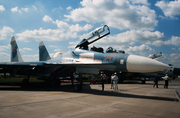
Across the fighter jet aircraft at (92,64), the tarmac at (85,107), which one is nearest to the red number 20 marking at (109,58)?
the fighter jet aircraft at (92,64)

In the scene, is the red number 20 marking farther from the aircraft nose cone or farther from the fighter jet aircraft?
the aircraft nose cone

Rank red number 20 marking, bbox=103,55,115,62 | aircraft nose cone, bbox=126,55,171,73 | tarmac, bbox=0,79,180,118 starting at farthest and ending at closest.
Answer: red number 20 marking, bbox=103,55,115,62
aircraft nose cone, bbox=126,55,171,73
tarmac, bbox=0,79,180,118

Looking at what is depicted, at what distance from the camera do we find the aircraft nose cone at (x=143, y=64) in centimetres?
675

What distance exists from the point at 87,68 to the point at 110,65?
1619 millimetres

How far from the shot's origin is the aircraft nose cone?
6.75m

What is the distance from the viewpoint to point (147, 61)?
7.02 meters

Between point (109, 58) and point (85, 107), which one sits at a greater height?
point (109, 58)

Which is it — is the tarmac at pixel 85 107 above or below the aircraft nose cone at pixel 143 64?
below

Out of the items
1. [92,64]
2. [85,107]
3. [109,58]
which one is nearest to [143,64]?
[109,58]

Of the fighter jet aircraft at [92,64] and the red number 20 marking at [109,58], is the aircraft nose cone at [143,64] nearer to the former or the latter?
the fighter jet aircraft at [92,64]

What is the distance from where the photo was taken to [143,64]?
7.05 meters

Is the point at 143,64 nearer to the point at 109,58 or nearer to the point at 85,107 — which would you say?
the point at 109,58

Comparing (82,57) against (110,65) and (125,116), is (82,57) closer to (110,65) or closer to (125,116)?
(110,65)

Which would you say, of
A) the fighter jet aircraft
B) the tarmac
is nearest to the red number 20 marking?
the fighter jet aircraft
